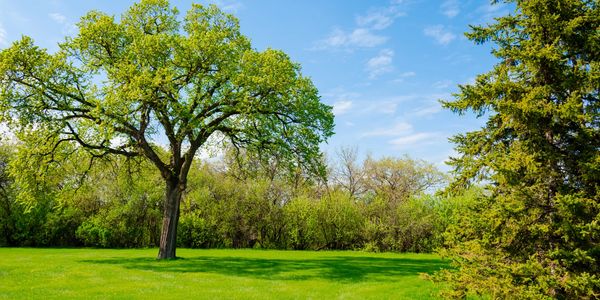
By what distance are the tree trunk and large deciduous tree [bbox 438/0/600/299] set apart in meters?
18.0

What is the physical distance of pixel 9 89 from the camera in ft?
72.1

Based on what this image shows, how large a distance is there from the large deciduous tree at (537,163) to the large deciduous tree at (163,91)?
43.8 feet

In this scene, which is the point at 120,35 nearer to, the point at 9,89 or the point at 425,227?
the point at 9,89

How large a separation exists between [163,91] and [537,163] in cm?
1709

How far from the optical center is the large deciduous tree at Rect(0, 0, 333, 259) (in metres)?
21.6

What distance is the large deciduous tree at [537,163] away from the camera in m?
8.62

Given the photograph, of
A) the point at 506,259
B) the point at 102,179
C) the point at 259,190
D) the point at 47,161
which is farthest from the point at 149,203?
the point at 506,259

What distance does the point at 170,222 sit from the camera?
24641 millimetres

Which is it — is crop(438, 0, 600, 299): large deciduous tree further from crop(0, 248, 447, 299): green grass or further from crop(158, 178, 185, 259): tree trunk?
crop(158, 178, 185, 259): tree trunk

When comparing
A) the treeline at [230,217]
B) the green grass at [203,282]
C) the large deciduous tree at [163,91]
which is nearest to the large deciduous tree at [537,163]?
the green grass at [203,282]

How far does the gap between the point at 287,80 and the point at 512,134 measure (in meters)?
13.9

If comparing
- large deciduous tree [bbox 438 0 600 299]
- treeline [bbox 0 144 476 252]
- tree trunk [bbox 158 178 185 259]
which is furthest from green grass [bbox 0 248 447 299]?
treeline [bbox 0 144 476 252]

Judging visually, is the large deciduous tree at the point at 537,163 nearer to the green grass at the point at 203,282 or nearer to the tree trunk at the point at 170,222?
the green grass at the point at 203,282

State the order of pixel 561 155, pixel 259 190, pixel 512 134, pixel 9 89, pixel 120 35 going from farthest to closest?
pixel 259 190 < pixel 120 35 < pixel 9 89 < pixel 512 134 < pixel 561 155
